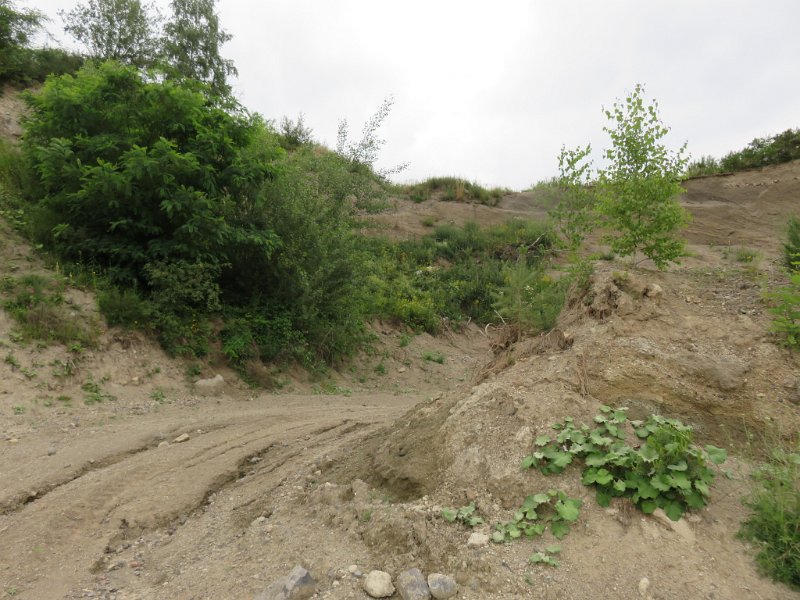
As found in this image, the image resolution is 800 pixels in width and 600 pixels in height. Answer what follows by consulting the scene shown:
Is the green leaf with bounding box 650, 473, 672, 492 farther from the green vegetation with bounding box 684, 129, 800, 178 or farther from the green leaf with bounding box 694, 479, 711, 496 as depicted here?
the green vegetation with bounding box 684, 129, 800, 178

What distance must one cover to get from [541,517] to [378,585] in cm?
100

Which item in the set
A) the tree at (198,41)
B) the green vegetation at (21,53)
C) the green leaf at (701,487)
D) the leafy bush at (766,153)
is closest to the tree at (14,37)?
the green vegetation at (21,53)

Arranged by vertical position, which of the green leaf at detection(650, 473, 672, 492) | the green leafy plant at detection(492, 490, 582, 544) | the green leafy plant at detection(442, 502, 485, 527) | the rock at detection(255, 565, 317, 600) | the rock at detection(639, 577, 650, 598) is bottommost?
the rock at detection(255, 565, 317, 600)

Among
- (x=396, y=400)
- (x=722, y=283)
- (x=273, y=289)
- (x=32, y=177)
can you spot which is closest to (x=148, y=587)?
(x=722, y=283)

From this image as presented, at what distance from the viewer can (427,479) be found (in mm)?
3697

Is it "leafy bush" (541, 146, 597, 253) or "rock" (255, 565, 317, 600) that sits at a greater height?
"leafy bush" (541, 146, 597, 253)

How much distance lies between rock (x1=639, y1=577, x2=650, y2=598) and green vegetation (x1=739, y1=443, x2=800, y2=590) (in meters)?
0.56

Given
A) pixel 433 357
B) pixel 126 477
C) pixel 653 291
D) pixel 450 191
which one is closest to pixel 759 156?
pixel 450 191

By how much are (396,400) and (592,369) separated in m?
6.38

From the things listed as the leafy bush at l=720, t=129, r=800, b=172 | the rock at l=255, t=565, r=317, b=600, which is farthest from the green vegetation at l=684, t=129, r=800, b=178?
the rock at l=255, t=565, r=317, b=600

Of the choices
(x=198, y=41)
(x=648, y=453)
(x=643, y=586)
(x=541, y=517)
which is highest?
(x=198, y=41)

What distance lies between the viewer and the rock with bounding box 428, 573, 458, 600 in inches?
108

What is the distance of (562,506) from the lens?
3.08 m

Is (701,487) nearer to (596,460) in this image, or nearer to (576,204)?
(596,460)
